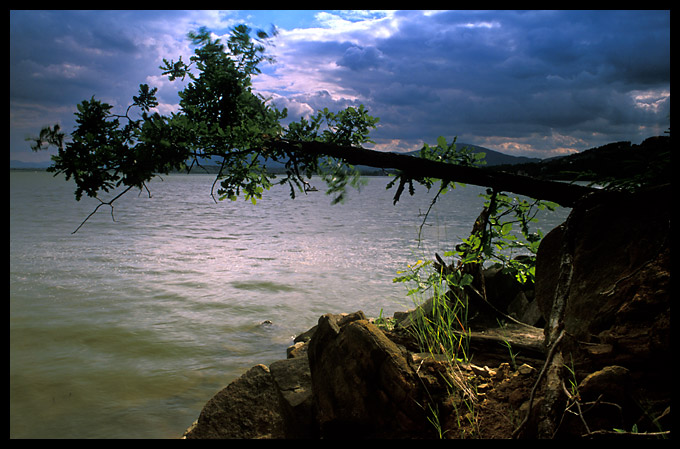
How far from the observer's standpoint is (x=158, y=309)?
9172 mm

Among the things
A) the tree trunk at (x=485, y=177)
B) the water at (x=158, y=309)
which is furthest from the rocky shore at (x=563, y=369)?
the water at (x=158, y=309)

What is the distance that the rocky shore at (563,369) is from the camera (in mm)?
2479

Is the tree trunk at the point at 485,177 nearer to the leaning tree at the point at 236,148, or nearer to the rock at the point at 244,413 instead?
the leaning tree at the point at 236,148

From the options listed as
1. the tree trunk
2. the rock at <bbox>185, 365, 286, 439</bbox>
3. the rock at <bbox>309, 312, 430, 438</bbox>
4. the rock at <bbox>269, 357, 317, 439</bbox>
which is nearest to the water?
the tree trunk

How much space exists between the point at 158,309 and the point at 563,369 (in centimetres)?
874

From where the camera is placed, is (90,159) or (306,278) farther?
(306,278)

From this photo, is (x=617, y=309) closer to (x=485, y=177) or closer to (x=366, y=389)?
(x=485, y=177)

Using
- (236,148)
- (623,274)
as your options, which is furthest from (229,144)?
(623,274)

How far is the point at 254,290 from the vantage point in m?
10.7

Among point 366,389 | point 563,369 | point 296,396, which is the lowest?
point 296,396

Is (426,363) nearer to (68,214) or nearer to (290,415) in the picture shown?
(290,415)

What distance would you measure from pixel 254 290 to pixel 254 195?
22.5 feet
